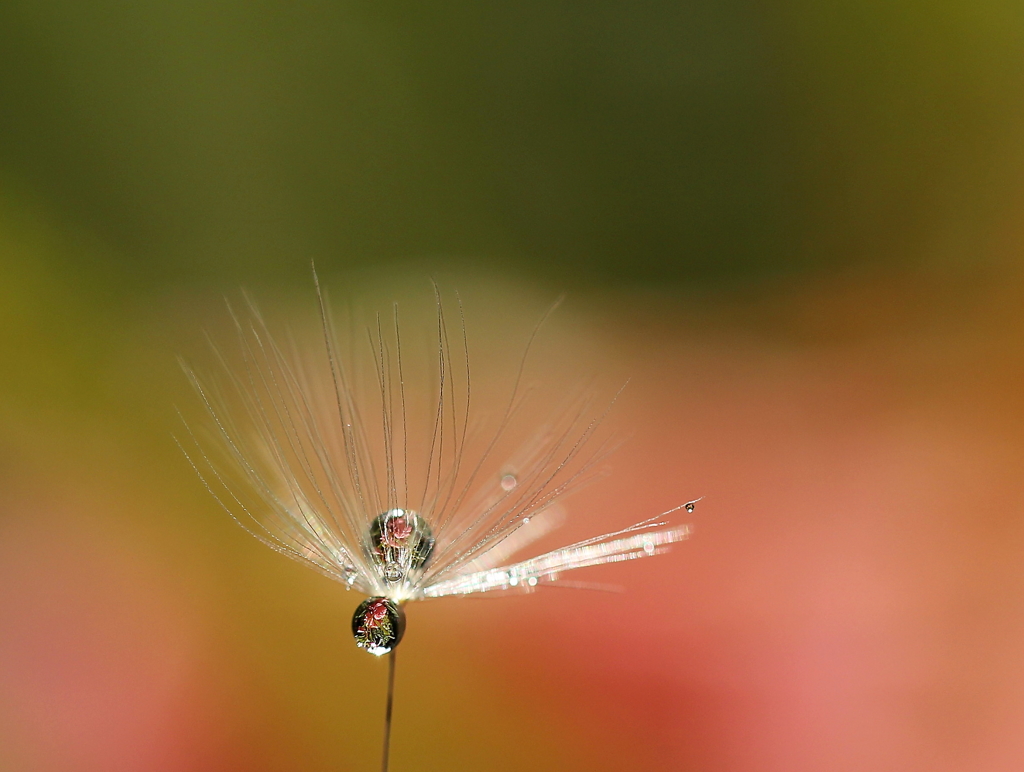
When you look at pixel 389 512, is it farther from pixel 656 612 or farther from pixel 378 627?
pixel 656 612

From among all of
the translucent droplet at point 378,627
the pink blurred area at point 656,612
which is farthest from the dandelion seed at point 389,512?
the pink blurred area at point 656,612

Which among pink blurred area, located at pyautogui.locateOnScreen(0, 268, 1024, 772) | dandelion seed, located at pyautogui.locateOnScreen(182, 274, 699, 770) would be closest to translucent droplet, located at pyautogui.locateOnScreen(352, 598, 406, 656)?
dandelion seed, located at pyautogui.locateOnScreen(182, 274, 699, 770)

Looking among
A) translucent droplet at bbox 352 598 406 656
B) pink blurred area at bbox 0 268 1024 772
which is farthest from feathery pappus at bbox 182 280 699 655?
pink blurred area at bbox 0 268 1024 772

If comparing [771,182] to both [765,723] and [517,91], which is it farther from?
[765,723]

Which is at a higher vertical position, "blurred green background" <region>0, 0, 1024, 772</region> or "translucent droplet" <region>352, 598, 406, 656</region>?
"blurred green background" <region>0, 0, 1024, 772</region>

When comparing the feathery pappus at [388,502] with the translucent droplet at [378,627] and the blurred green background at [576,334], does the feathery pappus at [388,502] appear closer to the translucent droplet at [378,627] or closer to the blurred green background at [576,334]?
the translucent droplet at [378,627]

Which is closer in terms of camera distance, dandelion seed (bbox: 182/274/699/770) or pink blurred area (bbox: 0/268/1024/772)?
dandelion seed (bbox: 182/274/699/770)

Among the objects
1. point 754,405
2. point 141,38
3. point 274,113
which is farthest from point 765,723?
point 141,38

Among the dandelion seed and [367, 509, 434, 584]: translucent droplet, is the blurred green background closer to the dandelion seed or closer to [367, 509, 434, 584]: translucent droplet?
the dandelion seed
